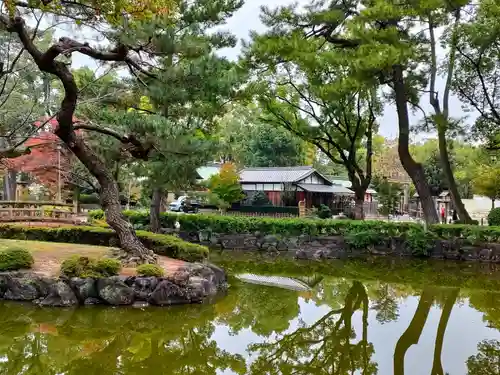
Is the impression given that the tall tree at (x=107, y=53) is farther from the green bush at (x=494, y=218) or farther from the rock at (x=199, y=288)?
the green bush at (x=494, y=218)

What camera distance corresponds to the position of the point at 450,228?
1514 cm

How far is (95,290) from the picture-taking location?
7.59 metres

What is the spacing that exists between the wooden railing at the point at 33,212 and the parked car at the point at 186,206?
11136 millimetres

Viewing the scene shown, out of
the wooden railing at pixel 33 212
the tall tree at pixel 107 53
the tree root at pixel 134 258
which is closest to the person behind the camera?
the tall tree at pixel 107 53

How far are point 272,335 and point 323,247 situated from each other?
33.0 feet

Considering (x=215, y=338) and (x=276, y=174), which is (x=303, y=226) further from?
(x=276, y=174)

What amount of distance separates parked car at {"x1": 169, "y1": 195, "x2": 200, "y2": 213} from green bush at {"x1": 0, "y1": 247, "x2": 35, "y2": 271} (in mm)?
18981

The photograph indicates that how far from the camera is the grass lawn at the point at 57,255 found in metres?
8.23

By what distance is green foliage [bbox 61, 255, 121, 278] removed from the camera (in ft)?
25.0

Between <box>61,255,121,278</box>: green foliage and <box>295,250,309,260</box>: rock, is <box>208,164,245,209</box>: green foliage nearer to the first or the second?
<box>295,250,309,260</box>: rock

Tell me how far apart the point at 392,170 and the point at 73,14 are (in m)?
32.6

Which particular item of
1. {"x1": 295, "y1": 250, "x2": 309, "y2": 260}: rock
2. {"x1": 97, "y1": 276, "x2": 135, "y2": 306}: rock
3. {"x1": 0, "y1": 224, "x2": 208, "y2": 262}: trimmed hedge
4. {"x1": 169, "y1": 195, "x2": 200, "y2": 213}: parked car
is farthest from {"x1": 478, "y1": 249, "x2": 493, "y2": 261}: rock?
{"x1": 169, "y1": 195, "x2": 200, "y2": 213}: parked car

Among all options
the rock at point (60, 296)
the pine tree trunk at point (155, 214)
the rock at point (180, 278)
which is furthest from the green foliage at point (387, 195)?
the rock at point (60, 296)

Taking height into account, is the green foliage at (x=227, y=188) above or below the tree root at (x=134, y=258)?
above
